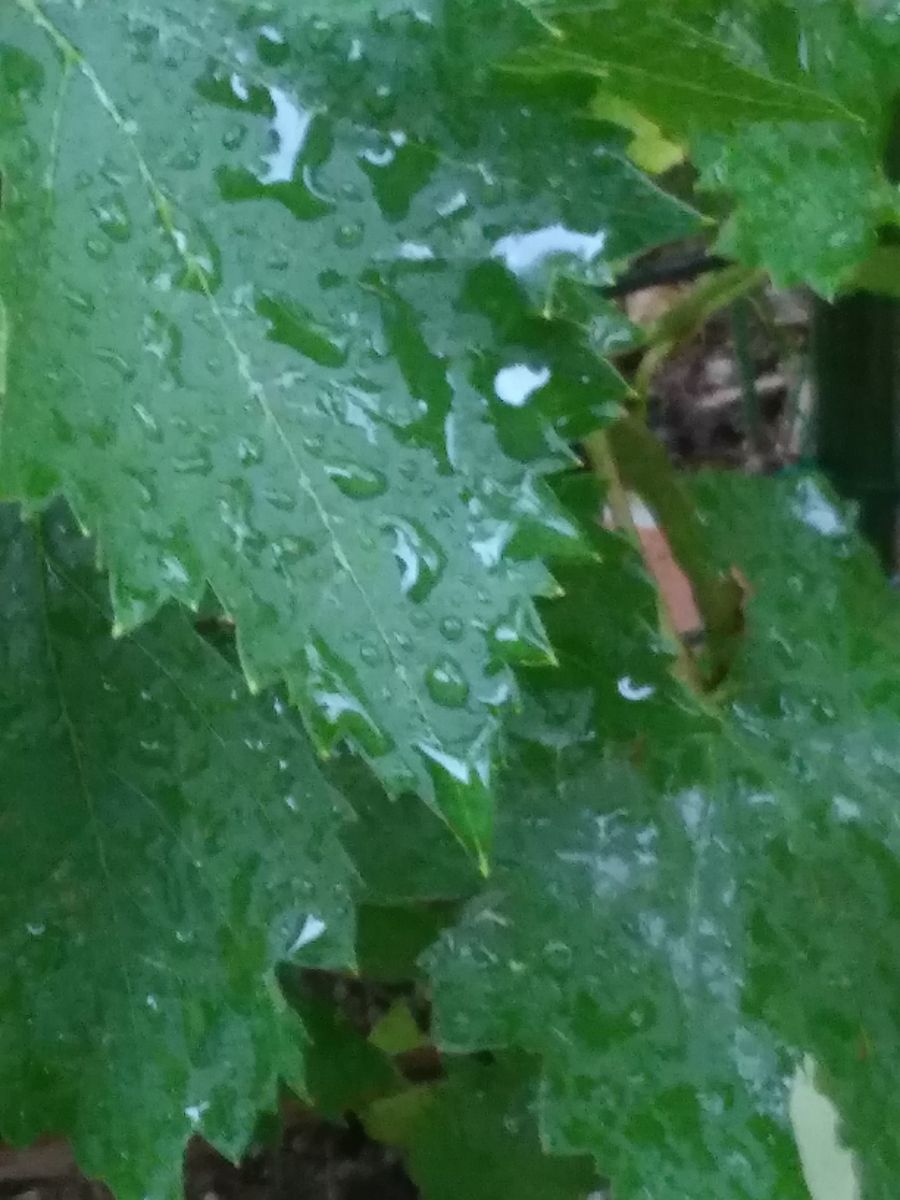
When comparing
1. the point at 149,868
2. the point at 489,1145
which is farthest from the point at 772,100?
the point at 489,1145

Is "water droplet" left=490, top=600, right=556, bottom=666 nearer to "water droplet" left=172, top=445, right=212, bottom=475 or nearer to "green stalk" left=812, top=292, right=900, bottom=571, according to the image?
"water droplet" left=172, top=445, right=212, bottom=475

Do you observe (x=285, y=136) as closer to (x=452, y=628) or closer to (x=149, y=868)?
(x=452, y=628)

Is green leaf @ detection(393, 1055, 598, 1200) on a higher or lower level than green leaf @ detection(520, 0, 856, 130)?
lower

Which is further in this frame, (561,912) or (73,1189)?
(73,1189)

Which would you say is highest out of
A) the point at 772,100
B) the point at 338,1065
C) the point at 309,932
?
the point at 772,100

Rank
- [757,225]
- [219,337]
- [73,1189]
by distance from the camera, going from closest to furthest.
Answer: [219,337], [757,225], [73,1189]

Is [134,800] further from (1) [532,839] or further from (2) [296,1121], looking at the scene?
(2) [296,1121]

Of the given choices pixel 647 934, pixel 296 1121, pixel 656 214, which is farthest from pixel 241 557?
pixel 296 1121

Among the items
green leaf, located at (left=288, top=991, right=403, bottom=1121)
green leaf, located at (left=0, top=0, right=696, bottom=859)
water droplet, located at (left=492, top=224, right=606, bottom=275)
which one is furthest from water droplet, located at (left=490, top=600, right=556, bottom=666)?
green leaf, located at (left=288, top=991, right=403, bottom=1121)
